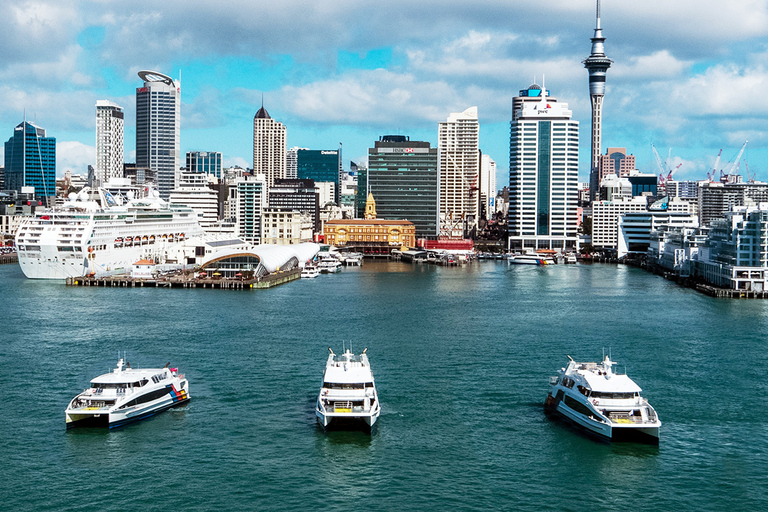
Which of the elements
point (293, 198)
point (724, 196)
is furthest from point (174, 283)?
point (724, 196)

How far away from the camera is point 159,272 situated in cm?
7956

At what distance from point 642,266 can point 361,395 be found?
94870 mm

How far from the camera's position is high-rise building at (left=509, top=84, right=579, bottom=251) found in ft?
458

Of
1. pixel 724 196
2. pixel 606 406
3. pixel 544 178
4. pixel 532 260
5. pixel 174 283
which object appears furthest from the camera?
pixel 724 196

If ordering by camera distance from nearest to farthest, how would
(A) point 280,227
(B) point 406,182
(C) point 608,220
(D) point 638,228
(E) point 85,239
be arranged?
1. (E) point 85,239
2. (A) point 280,227
3. (D) point 638,228
4. (C) point 608,220
5. (B) point 406,182

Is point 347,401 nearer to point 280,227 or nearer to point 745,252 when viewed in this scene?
point 745,252

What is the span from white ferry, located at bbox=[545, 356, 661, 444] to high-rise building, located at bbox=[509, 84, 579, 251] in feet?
370

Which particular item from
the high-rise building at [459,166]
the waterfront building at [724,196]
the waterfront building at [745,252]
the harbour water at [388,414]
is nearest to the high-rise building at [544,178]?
the high-rise building at [459,166]

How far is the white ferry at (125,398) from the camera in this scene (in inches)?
1078

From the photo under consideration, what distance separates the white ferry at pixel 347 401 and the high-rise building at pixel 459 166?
147 m

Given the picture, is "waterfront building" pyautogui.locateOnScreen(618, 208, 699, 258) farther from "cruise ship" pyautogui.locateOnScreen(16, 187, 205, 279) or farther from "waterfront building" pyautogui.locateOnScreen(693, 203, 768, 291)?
"cruise ship" pyautogui.locateOnScreen(16, 187, 205, 279)

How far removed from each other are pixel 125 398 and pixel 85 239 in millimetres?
52296

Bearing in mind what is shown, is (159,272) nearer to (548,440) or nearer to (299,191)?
(548,440)

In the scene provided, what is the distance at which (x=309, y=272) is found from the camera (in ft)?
296
